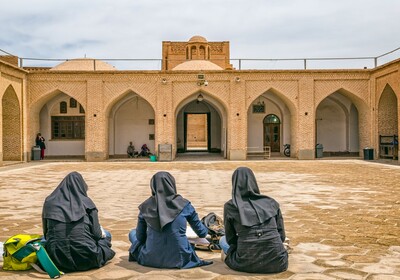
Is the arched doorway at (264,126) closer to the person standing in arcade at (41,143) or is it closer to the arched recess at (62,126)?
the arched recess at (62,126)

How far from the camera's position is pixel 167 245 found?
15.0 ft

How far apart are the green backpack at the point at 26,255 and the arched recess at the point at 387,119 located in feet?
72.1

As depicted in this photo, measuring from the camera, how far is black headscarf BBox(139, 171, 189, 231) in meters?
4.41

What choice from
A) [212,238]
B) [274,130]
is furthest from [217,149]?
[212,238]

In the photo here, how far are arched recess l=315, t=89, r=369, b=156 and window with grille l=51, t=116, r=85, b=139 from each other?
15.1 m

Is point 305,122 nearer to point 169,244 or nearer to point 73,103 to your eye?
point 73,103

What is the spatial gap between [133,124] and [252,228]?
920 inches

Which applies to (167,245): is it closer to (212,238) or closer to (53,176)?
(212,238)

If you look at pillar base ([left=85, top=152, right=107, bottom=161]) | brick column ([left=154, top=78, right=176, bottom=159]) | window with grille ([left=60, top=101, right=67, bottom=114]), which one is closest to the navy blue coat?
brick column ([left=154, top=78, right=176, bottom=159])

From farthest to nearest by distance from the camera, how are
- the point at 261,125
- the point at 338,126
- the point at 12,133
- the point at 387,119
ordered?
the point at 338,126
the point at 261,125
the point at 387,119
the point at 12,133

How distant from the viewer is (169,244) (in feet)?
15.0

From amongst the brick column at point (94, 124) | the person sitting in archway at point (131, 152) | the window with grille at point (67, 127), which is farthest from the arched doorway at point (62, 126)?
the person sitting in archway at point (131, 152)

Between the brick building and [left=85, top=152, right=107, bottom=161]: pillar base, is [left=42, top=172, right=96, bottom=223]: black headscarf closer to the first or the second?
the brick building

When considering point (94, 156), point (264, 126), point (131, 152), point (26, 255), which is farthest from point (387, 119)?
point (26, 255)
